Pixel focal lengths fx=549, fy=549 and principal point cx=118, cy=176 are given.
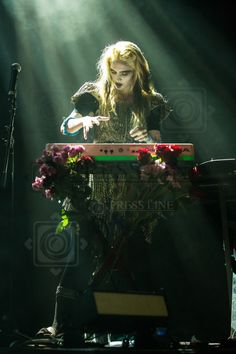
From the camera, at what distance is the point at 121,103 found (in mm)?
4078

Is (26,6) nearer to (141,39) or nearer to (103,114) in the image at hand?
(141,39)

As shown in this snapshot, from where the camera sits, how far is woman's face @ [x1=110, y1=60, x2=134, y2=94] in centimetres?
409

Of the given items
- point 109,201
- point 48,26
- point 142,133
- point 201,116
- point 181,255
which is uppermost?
point 48,26

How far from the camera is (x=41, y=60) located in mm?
5273

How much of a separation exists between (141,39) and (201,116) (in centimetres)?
94

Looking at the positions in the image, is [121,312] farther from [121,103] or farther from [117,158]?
[121,103]

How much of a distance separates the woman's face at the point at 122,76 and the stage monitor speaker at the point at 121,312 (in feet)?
5.68

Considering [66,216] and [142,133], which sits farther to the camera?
[142,133]

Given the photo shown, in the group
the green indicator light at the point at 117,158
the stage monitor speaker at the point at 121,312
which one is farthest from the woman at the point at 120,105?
the stage monitor speaker at the point at 121,312

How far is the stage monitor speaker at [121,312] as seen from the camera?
9.42ft

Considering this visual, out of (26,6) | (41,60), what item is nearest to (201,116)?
(41,60)

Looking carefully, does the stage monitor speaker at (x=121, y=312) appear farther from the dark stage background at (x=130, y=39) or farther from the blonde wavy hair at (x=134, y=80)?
the dark stage background at (x=130, y=39)

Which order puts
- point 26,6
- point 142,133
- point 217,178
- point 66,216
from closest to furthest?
point 217,178
point 66,216
point 142,133
point 26,6

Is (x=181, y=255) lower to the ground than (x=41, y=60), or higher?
lower
